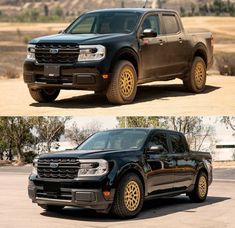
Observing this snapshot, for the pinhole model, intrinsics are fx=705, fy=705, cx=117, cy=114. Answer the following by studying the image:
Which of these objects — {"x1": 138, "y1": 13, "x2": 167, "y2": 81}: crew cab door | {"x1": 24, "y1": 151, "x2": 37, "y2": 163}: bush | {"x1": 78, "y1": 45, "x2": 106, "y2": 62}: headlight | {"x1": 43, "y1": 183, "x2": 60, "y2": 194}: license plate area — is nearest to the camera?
{"x1": 43, "y1": 183, "x2": 60, "y2": 194}: license plate area

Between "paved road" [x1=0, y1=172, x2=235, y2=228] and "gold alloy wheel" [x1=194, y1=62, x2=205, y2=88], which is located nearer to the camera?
"paved road" [x1=0, y1=172, x2=235, y2=228]

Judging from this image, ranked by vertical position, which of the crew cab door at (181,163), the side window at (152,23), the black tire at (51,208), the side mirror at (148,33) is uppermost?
the side window at (152,23)

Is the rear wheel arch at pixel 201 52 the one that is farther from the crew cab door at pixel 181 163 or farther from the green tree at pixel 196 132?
the green tree at pixel 196 132

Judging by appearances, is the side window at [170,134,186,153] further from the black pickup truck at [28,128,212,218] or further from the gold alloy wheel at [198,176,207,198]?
the gold alloy wheel at [198,176,207,198]

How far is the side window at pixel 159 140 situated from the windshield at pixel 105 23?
3.85 meters

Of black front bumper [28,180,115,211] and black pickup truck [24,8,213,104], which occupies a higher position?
black pickup truck [24,8,213,104]

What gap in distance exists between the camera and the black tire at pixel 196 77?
17344 mm

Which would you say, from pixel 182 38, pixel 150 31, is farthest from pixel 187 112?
pixel 182 38

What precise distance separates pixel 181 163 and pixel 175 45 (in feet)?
16.2

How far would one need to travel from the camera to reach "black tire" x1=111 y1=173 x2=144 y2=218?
10.6m

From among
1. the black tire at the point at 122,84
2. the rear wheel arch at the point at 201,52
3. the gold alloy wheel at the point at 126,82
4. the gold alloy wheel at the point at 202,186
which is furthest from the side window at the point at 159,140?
the rear wheel arch at the point at 201,52

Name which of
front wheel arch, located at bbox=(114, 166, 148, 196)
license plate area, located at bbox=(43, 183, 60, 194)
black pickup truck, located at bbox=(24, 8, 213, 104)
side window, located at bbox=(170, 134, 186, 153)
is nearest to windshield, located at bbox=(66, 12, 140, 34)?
black pickup truck, located at bbox=(24, 8, 213, 104)

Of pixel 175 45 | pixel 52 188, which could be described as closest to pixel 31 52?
pixel 175 45

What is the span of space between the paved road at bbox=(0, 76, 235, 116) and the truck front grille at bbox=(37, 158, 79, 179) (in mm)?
3630
